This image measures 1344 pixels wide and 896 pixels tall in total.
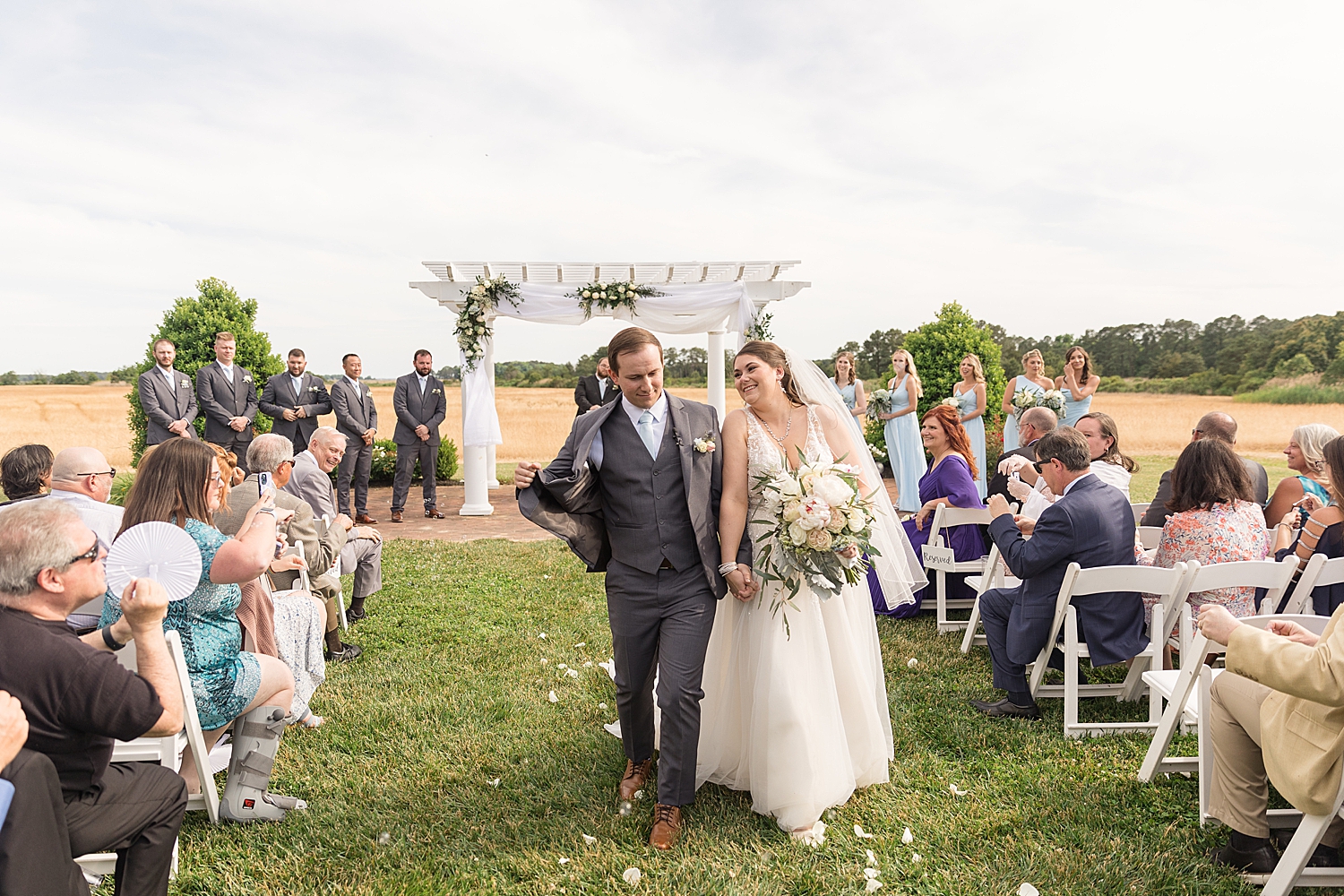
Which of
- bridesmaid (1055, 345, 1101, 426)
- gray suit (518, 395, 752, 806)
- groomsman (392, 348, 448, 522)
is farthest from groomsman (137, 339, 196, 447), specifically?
bridesmaid (1055, 345, 1101, 426)

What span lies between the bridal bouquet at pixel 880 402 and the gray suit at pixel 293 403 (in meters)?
7.66

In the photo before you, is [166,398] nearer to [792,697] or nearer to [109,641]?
[109,641]

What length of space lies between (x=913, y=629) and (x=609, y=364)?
4025 millimetres

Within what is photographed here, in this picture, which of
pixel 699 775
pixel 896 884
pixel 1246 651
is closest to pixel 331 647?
pixel 699 775

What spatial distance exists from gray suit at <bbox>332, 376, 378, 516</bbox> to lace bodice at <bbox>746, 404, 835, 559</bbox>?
863 cm

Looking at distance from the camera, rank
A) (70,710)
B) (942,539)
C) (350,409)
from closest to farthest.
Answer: (70,710)
(942,539)
(350,409)

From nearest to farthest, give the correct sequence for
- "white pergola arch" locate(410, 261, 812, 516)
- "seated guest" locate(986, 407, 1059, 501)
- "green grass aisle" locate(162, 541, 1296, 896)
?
"green grass aisle" locate(162, 541, 1296, 896), "seated guest" locate(986, 407, 1059, 501), "white pergola arch" locate(410, 261, 812, 516)

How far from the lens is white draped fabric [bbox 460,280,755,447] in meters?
12.1

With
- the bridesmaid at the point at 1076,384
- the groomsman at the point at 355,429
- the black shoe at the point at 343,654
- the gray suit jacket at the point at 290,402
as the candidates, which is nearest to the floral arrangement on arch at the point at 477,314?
the groomsman at the point at 355,429

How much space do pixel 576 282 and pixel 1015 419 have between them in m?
6.77

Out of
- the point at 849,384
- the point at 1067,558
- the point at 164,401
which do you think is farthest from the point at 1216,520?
the point at 164,401

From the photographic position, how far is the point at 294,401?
11.3 meters

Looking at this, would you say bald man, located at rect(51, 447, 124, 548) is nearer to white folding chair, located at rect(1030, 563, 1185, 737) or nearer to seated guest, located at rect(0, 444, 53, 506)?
seated guest, located at rect(0, 444, 53, 506)

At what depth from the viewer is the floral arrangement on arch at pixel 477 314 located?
39.0 feet
